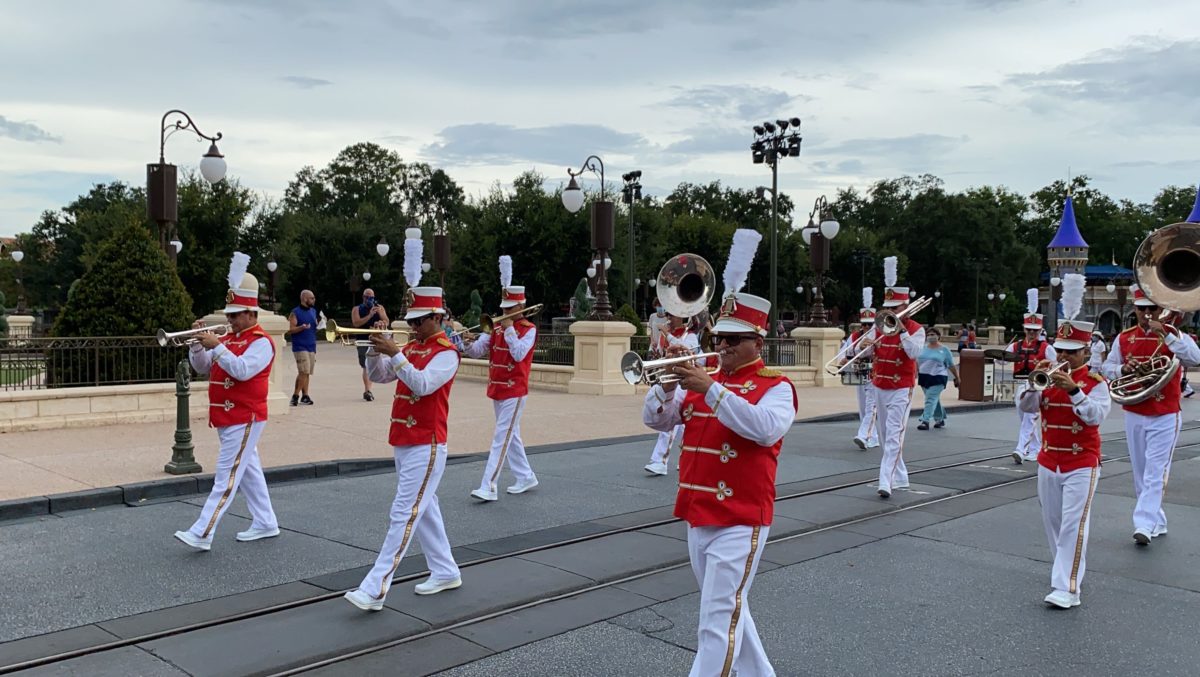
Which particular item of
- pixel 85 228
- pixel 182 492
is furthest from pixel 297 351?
pixel 85 228

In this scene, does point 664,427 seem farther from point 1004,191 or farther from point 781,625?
point 1004,191

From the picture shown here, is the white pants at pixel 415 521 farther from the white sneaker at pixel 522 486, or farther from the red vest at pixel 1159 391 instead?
the red vest at pixel 1159 391

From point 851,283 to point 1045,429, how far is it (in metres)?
62.3

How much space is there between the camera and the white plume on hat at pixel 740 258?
4.65 meters

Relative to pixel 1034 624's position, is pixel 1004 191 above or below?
above

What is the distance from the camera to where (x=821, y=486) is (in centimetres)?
1038

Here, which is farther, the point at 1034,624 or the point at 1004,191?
the point at 1004,191

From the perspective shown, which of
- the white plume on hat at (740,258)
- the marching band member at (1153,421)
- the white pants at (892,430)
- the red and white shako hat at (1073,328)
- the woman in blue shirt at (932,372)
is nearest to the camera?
the white plume on hat at (740,258)

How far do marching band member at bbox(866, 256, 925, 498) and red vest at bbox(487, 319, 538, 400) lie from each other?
378 centimetres

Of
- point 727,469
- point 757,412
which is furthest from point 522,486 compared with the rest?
point 757,412

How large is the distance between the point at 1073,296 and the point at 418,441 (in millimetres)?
4679

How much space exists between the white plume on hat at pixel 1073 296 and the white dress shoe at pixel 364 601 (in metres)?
5.02

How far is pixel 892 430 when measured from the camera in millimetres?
9859

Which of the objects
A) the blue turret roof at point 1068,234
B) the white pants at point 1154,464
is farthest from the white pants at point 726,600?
the blue turret roof at point 1068,234
